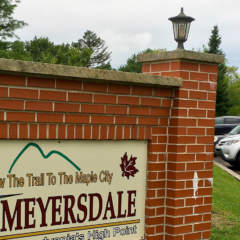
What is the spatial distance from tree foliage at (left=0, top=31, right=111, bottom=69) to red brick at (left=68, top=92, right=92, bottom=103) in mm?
33642

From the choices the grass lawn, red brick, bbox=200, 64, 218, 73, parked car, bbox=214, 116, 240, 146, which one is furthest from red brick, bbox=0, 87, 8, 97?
parked car, bbox=214, 116, 240, 146

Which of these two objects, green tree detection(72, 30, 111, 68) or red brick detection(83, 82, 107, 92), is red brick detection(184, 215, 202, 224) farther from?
green tree detection(72, 30, 111, 68)

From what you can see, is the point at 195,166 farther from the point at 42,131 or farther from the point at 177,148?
the point at 42,131

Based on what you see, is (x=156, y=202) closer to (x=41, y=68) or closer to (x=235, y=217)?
(x=41, y=68)

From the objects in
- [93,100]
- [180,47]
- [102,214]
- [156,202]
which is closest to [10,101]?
[93,100]

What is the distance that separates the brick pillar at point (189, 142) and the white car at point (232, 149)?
33.3 feet

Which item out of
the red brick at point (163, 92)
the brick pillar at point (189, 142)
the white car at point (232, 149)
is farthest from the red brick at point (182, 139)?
the white car at point (232, 149)

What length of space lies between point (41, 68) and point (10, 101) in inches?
15.0

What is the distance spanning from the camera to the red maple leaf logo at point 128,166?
16.0 feet

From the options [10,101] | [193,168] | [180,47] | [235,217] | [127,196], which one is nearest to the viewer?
[10,101]

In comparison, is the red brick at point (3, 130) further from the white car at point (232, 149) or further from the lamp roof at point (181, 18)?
the white car at point (232, 149)

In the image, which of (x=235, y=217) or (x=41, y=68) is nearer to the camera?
(x=41, y=68)

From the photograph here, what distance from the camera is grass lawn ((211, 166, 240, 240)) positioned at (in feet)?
23.9

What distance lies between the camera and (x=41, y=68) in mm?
4176
